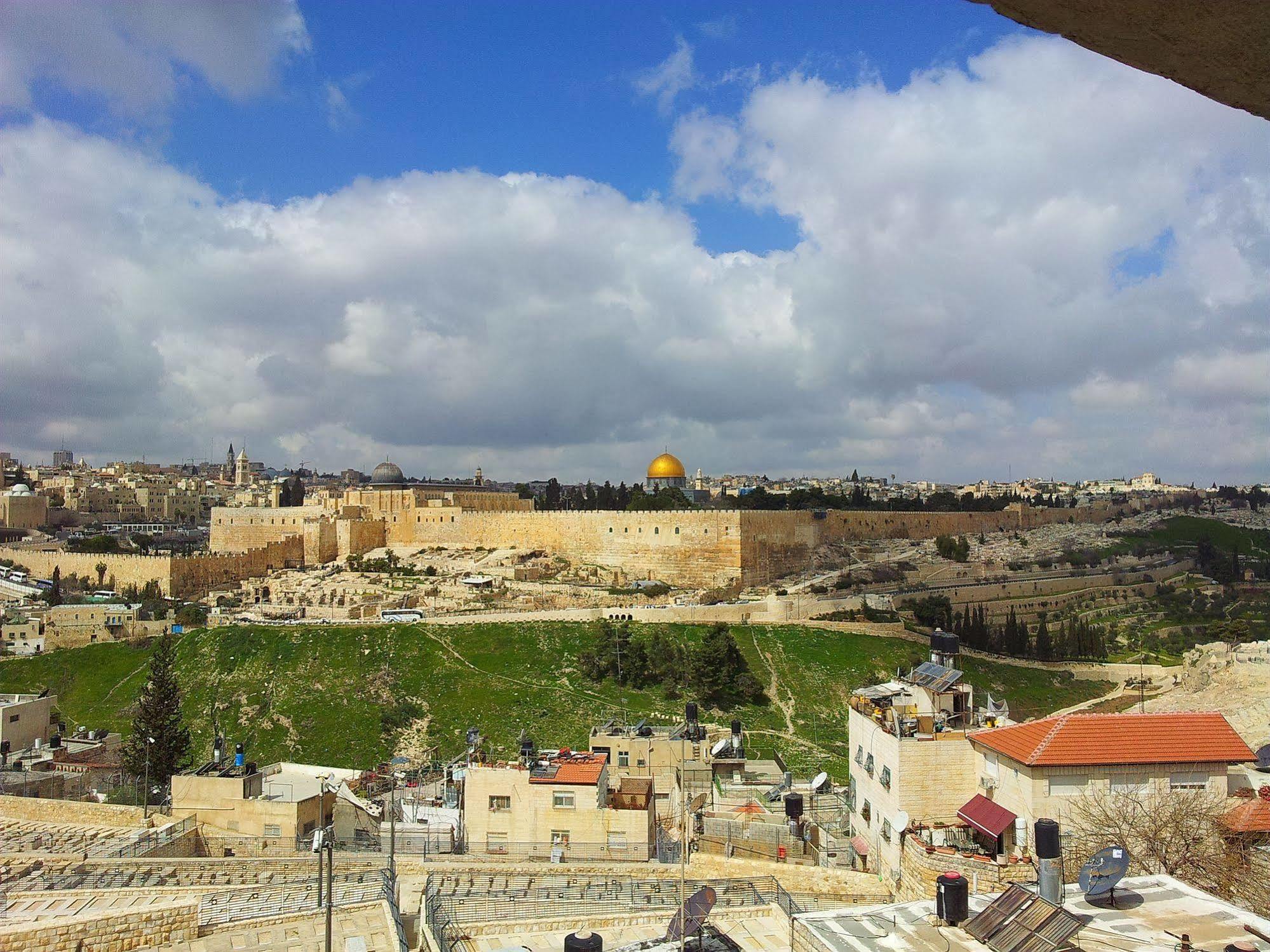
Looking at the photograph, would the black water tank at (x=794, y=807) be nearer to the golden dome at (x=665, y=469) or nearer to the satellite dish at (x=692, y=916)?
the satellite dish at (x=692, y=916)

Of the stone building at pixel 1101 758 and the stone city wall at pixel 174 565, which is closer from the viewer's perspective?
the stone building at pixel 1101 758

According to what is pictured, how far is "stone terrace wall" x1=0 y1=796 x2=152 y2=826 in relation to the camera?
13781mm

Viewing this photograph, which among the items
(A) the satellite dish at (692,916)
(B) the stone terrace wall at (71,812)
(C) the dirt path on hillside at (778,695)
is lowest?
(C) the dirt path on hillside at (778,695)

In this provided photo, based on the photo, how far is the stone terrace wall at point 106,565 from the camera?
40438 mm

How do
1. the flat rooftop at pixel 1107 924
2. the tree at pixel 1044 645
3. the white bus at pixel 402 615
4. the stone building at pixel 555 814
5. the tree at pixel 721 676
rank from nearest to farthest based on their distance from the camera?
the flat rooftop at pixel 1107 924 < the stone building at pixel 555 814 < the tree at pixel 721 676 < the white bus at pixel 402 615 < the tree at pixel 1044 645

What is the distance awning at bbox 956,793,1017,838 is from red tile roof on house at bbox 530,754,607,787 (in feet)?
14.8

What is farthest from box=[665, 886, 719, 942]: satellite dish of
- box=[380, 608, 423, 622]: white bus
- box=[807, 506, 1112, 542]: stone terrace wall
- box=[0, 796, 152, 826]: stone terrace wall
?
box=[807, 506, 1112, 542]: stone terrace wall

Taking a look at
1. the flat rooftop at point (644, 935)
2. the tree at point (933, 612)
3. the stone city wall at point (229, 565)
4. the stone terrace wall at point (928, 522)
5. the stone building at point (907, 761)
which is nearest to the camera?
the flat rooftop at point (644, 935)

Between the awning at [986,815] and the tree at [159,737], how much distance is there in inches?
561

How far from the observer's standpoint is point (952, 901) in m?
6.41

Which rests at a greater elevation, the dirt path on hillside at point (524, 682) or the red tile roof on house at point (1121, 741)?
the red tile roof on house at point (1121, 741)

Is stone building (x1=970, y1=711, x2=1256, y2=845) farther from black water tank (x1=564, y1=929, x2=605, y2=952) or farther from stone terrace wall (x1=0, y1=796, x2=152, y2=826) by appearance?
stone terrace wall (x1=0, y1=796, x2=152, y2=826)

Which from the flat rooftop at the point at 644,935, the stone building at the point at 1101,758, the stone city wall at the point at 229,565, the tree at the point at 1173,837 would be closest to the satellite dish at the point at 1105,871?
the flat rooftop at the point at 644,935

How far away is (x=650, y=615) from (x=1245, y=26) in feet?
99.5
